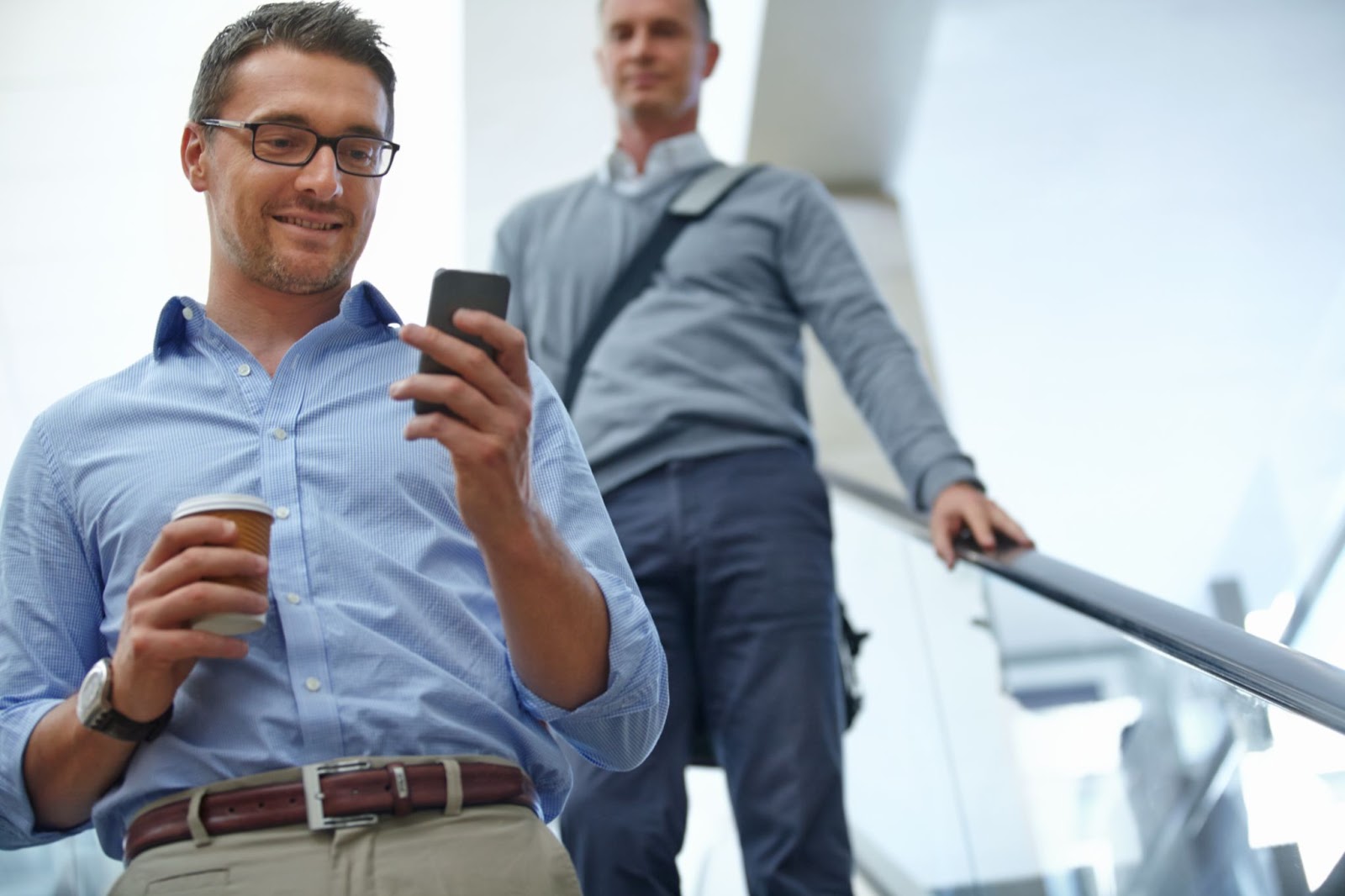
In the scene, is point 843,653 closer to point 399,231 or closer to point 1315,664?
point 1315,664

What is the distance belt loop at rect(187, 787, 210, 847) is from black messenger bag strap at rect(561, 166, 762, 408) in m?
1.19

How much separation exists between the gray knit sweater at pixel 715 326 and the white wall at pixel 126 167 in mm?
739

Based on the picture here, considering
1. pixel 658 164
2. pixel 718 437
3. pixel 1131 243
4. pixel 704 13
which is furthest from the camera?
pixel 1131 243

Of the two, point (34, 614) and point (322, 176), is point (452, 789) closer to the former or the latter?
point (34, 614)

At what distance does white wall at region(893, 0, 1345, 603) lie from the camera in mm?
5434

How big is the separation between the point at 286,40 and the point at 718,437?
3.22ft

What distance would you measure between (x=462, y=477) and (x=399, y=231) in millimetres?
341

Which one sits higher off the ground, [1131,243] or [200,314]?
[200,314]

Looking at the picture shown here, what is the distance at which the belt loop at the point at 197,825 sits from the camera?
1062mm

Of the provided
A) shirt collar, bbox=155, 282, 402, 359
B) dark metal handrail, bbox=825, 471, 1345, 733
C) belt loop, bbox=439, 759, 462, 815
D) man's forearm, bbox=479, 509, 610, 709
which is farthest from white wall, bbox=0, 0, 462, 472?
dark metal handrail, bbox=825, 471, 1345, 733

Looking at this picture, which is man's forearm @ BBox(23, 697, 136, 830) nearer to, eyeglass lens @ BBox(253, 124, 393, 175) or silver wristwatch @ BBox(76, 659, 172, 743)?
silver wristwatch @ BBox(76, 659, 172, 743)

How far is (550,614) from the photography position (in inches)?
44.9

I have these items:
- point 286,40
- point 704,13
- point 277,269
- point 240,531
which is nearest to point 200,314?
point 277,269

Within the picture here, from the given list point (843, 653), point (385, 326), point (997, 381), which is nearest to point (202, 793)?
point (385, 326)
